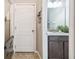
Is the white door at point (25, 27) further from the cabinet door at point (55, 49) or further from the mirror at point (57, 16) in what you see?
the cabinet door at point (55, 49)

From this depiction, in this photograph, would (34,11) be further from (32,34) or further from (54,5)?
(54,5)

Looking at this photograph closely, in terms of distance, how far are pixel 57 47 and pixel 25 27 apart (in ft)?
12.2

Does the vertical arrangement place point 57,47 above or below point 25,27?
below

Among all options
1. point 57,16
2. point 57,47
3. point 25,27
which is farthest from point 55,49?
point 25,27

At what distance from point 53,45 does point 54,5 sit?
4.00 feet

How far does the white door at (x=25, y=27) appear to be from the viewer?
7.77 metres

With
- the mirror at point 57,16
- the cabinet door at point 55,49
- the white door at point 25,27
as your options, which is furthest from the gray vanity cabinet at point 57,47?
the white door at point 25,27

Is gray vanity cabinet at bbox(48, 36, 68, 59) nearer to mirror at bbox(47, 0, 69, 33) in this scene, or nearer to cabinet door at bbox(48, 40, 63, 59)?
cabinet door at bbox(48, 40, 63, 59)

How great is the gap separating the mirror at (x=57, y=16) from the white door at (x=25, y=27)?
10.2ft

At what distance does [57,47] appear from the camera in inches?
173

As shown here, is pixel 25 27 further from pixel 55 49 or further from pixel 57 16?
pixel 55 49

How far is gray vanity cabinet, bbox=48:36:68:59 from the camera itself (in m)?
4.34

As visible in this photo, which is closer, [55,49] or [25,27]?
[55,49]
